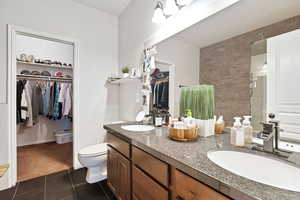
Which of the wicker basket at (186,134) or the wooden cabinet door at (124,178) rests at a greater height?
the wicker basket at (186,134)

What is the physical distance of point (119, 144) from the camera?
1305 millimetres

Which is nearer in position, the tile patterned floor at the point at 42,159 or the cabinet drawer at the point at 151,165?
the cabinet drawer at the point at 151,165

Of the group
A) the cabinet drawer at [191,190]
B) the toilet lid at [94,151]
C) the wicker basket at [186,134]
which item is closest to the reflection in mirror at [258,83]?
the wicker basket at [186,134]

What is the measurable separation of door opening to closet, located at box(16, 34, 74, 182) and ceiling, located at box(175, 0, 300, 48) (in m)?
2.21

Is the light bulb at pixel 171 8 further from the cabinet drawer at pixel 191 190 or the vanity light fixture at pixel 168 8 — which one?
the cabinet drawer at pixel 191 190

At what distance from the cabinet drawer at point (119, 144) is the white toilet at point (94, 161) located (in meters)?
0.33

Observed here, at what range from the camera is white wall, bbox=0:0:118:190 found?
1.78 metres

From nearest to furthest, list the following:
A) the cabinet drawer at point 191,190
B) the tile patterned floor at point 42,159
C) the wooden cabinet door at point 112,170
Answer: the cabinet drawer at point 191,190 < the wooden cabinet door at point 112,170 < the tile patterned floor at point 42,159

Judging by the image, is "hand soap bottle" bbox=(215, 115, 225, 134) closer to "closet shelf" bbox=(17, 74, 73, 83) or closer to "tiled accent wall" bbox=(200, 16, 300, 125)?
"tiled accent wall" bbox=(200, 16, 300, 125)

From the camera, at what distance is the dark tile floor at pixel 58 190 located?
158 centimetres

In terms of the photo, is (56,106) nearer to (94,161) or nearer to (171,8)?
(94,161)

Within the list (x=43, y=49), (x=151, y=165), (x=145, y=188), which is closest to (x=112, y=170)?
(x=145, y=188)

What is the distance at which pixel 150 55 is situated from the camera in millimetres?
1806

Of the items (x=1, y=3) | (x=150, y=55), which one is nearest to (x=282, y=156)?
(x=150, y=55)
